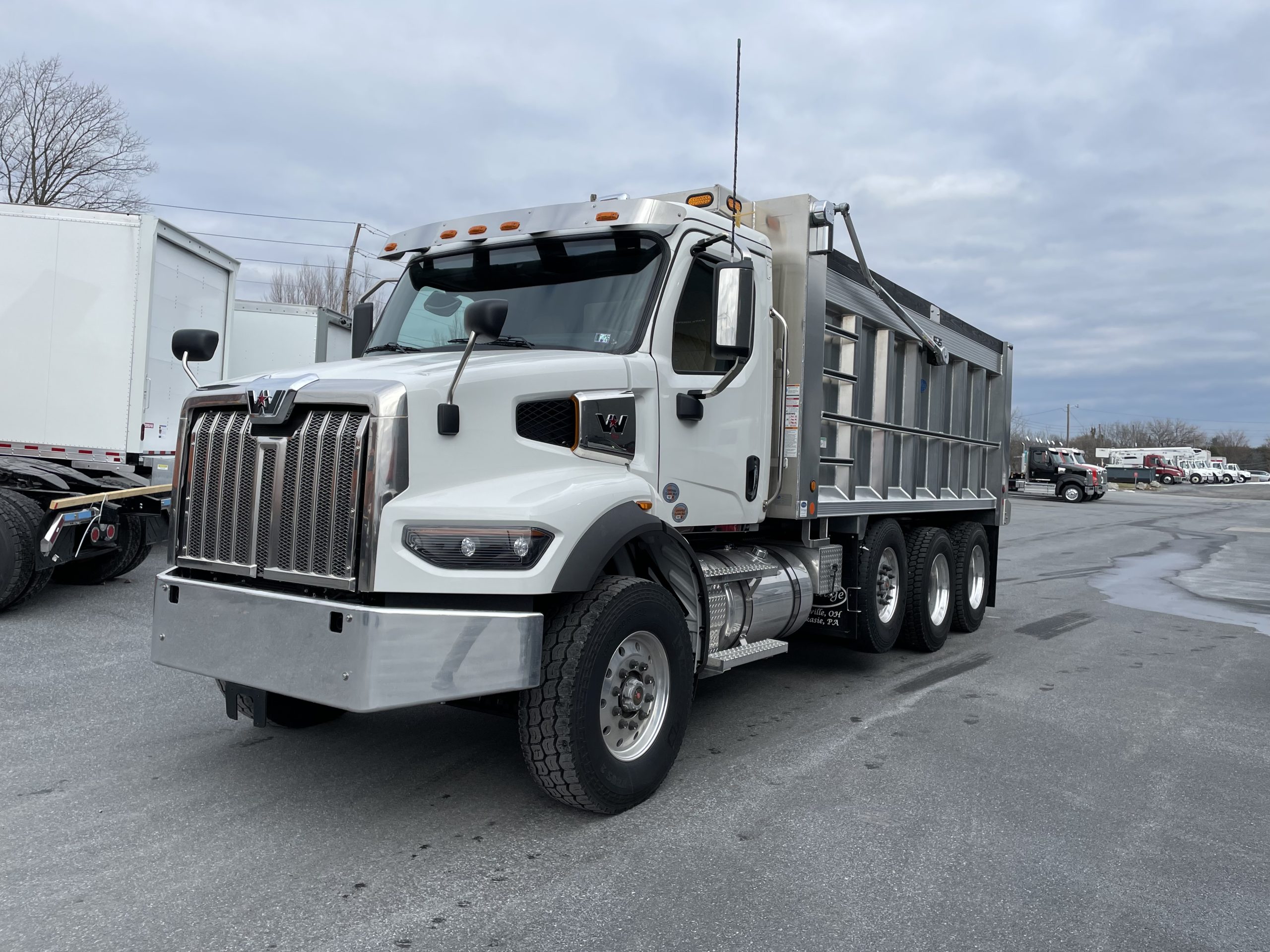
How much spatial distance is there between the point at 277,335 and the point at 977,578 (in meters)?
9.85

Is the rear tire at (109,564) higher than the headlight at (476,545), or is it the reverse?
the headlight at (476,545)

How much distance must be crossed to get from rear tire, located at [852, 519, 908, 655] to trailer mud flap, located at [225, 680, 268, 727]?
441 cm

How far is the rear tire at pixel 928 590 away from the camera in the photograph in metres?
8.01

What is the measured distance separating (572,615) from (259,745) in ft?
6.96

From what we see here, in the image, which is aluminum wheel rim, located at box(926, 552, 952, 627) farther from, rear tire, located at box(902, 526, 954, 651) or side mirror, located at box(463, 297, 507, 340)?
side mirror, located at box(463, 297, 507, 340)

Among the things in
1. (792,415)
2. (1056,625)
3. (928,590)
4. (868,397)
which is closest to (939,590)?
(928,590)

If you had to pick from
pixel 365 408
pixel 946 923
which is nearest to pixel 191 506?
pixel 365 408

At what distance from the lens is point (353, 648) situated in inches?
→ 139

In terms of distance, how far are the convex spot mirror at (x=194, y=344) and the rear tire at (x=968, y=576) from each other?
6.65 m

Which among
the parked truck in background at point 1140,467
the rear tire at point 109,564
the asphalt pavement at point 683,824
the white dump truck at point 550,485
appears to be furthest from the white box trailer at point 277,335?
the parked truck in background at point 1140,467

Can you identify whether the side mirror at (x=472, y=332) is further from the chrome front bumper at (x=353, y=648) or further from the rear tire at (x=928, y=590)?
the rear tire at (x=928, y=590)

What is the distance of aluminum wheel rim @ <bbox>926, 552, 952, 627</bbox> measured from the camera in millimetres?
8383

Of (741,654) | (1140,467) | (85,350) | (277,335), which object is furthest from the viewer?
(1140,467)

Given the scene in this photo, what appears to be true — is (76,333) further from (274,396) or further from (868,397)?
(868,397)
